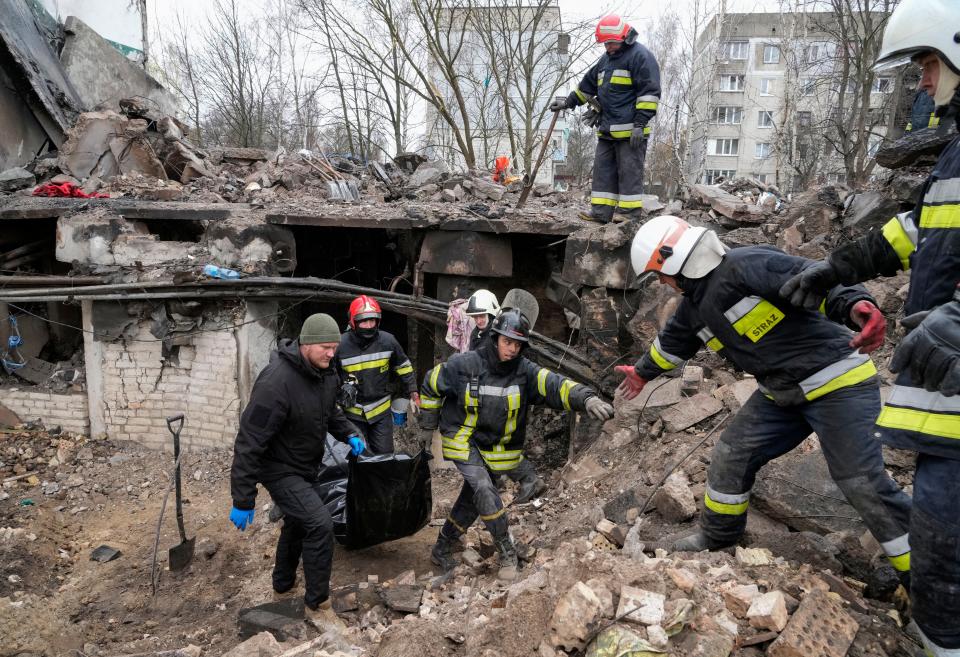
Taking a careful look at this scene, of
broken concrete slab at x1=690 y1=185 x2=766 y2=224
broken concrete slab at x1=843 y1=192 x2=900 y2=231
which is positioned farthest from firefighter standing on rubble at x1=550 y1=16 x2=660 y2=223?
broken concrete slab at x1=843 y1=192 x2=900 y2=231

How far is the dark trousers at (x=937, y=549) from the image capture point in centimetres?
184

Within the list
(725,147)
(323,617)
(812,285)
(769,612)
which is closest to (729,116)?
(725,147)

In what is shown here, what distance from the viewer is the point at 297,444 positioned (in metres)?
3.78

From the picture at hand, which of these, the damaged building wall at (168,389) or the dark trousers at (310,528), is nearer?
the dark trousers at (310,528)

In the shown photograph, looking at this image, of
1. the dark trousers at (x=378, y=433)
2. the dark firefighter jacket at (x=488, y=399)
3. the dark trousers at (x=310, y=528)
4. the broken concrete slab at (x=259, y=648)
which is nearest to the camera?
the broken concrete slab at (x=259, y=648)

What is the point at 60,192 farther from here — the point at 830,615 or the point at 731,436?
the point at 830,615

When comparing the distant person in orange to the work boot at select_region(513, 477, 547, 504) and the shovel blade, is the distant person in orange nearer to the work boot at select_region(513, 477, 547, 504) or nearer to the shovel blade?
the work boot at select_region(513, 477, 547, 504)

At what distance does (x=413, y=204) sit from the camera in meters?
7.83

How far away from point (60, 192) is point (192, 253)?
2.52 metres

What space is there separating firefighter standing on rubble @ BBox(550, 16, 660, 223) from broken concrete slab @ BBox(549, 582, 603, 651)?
4364 millimetres

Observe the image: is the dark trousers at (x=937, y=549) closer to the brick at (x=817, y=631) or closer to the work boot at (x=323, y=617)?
the brick at (x=817, y=631)

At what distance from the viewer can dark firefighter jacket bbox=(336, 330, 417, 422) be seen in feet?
18.1

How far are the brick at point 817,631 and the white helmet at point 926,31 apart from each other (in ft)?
6.25

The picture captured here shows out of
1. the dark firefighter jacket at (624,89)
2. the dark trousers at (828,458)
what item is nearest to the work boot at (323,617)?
the dark trousers at (828,458)
